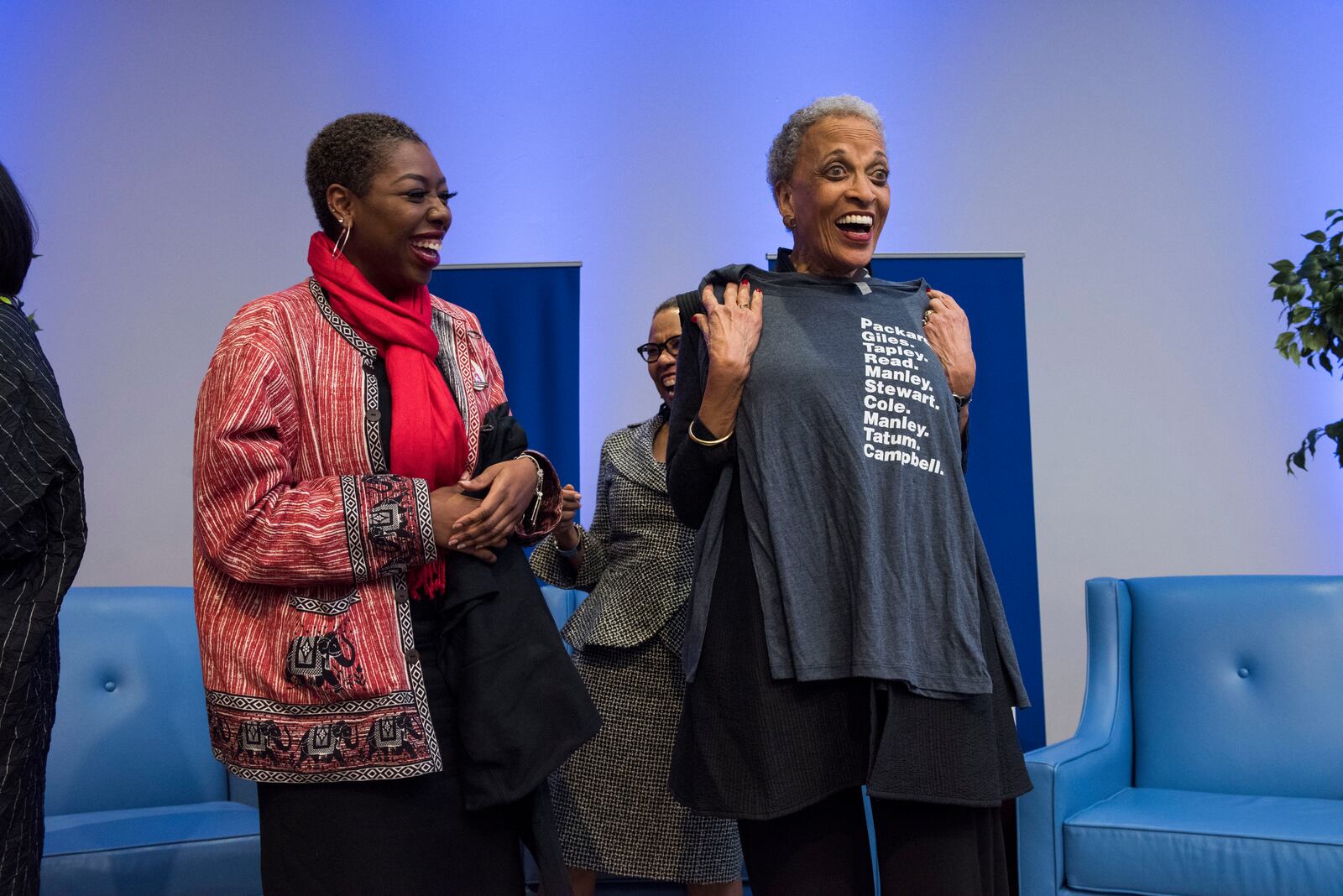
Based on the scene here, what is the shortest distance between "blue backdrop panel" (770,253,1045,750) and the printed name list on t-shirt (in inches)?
92.9

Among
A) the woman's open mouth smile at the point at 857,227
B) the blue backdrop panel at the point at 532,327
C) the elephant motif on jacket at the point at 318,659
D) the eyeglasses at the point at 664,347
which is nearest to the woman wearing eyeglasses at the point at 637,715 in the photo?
the eyeglasses at the point at 664,347

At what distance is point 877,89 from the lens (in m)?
4.58

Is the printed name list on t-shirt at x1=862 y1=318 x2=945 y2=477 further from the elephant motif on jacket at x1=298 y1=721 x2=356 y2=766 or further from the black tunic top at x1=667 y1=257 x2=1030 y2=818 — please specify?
the elephant motif on jacket at x1=298 y1=721 x2=356 y2=766

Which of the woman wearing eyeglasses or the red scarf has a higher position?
the red scarf

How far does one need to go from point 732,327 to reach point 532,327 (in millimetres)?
2600

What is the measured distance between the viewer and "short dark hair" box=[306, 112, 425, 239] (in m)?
1.57

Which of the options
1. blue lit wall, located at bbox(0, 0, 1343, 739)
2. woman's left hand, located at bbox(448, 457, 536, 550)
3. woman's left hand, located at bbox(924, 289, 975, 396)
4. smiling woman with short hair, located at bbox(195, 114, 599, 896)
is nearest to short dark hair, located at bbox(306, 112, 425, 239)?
smiling woman with short hair, located at bbox(195, 114, 599, 896)

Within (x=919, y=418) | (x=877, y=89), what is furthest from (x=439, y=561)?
(x=877, y=89)

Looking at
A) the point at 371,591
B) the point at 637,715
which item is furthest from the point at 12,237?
the point at 637,715

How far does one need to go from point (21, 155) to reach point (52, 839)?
3093 millimetres

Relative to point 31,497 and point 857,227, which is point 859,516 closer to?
point 857,227

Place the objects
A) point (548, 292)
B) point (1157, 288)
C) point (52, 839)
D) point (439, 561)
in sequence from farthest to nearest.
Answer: point (1157, 288) < point (548, 292) < point (52, 839) < point (439, 561)

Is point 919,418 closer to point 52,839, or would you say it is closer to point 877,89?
point 52,839

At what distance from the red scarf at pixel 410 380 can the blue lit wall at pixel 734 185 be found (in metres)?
2.97
